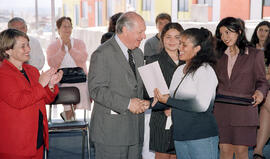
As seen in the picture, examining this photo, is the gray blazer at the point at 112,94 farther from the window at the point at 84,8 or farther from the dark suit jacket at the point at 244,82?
the window at the point at 84,8

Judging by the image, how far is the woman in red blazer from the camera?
3.31 meters

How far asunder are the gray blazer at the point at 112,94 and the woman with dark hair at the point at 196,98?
33 cm

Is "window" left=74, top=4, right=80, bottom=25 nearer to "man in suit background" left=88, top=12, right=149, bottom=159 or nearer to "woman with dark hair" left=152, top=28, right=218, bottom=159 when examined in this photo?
"man in suit background" left=88, top=12, right=149, bottom=159

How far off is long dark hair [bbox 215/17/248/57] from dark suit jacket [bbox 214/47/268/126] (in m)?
0.08

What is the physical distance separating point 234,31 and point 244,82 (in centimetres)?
52

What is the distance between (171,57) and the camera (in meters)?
4.20

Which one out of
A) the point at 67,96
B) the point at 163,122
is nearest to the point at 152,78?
the point at 163,122

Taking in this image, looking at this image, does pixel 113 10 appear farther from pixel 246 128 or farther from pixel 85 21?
pixel 246 128

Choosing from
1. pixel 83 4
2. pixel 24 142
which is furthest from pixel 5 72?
pixel 83 4

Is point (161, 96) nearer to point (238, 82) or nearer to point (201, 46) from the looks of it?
point (201, 46)

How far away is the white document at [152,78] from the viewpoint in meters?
3.43

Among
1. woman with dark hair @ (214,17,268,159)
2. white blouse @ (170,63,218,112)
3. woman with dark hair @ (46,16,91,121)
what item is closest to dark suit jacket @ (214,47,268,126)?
woman with dark hair @ (214,17,268,159)

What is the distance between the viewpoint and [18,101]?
3277mm

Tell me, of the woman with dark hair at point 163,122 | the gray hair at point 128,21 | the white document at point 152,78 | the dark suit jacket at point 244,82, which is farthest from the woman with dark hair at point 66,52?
the gray hair at point 128,21
